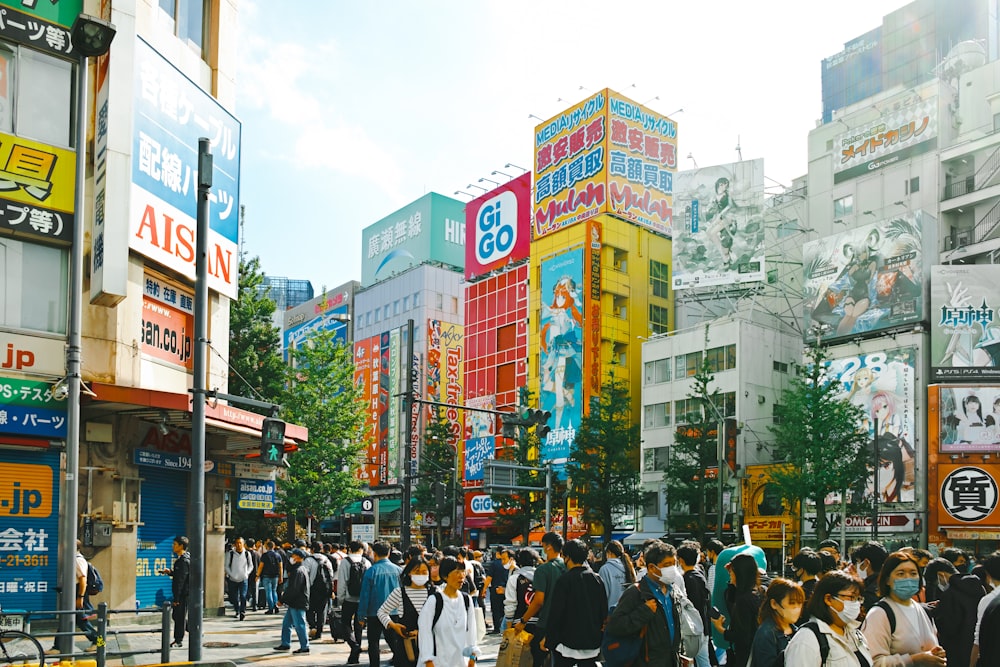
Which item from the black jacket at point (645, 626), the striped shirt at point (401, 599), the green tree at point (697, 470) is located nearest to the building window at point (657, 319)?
the green tree at point (697, 470)

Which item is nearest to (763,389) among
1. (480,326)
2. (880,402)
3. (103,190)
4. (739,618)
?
(880,402)

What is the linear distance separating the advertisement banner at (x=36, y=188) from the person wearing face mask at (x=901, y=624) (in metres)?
14.3

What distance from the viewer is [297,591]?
1628 cm

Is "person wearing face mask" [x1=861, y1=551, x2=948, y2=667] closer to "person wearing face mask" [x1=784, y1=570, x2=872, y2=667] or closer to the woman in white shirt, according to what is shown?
"person wearing face mask" [x1=784, y1=570, x2=872, y2=667]

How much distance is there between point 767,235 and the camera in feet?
202

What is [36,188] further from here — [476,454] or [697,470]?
[476,454]

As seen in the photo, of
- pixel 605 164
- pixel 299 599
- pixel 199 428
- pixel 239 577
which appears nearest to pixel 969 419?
pixel 605 164

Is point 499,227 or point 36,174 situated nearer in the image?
point 36,174

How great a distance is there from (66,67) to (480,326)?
54.8 metres

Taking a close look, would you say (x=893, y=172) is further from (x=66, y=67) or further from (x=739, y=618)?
(x=739, y=618)

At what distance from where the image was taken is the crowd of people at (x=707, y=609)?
5.77 m

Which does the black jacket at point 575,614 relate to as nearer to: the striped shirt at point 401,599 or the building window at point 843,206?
the striped shirt at point 401,599

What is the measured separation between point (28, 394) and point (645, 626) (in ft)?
41.2

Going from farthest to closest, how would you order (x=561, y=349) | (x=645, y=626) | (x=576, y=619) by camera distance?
(x=561, y=349)
(x=576, y=619)
(x=645, y=626)
